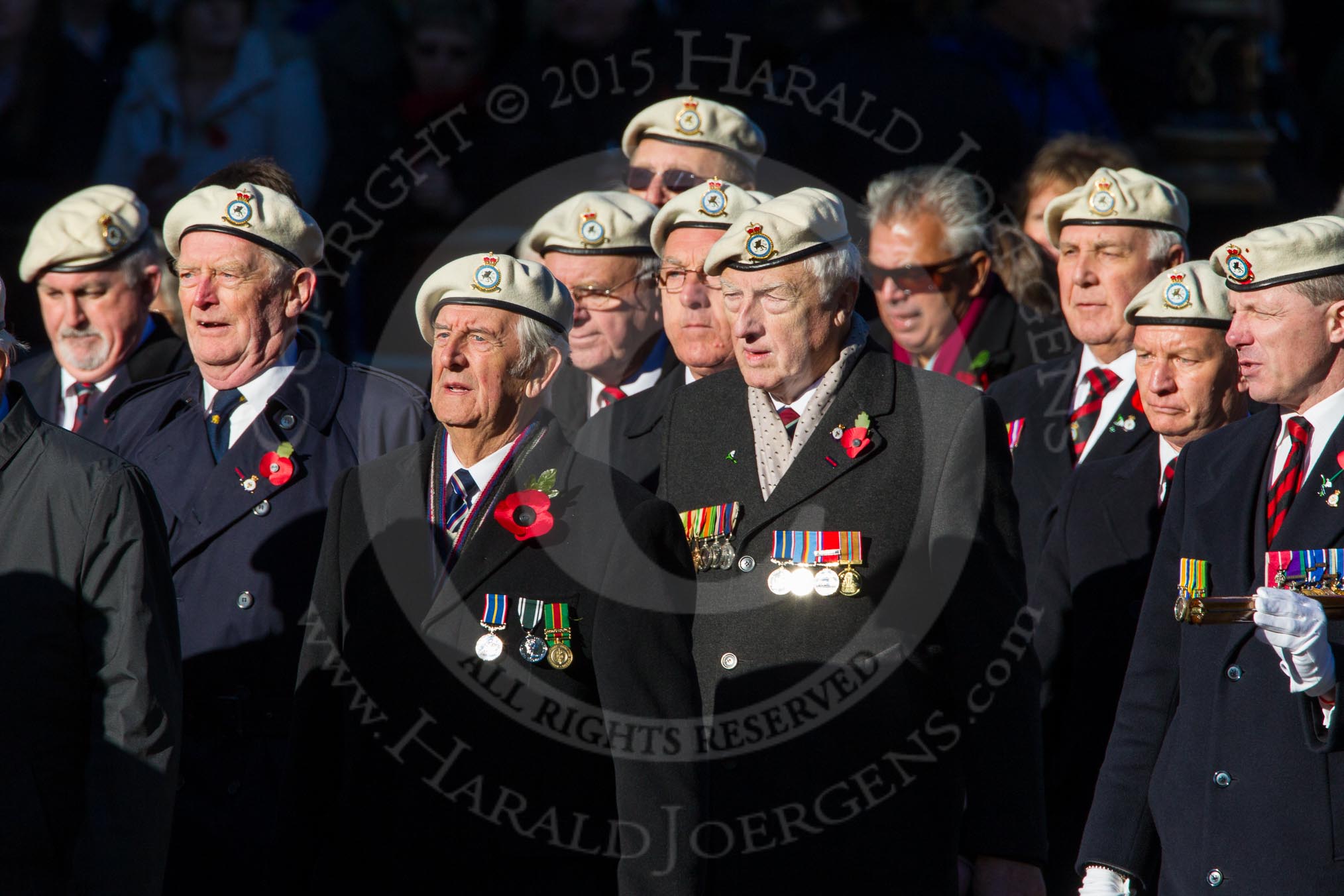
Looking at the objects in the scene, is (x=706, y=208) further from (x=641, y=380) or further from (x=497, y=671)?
(x=497, y=671)

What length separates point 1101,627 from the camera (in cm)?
527

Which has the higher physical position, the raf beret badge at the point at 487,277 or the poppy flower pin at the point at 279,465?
the raf beret badge at the point at 487,277

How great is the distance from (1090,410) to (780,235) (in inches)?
69.8

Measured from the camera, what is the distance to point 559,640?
13.6 ft

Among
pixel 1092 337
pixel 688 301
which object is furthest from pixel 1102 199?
pixel 688 301

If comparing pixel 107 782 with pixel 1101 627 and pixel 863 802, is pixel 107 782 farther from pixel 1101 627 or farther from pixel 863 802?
pixel 1101 627

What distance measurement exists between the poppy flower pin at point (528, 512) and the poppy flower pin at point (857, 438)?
0.69 meters

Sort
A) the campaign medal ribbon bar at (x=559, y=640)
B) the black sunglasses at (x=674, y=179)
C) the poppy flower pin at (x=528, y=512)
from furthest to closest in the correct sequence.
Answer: the black sunglasses at (x=674, y=179), the poppy flower pin at (x=528, y=512), the campaign medal ribbon bar at (x=559, y=640)

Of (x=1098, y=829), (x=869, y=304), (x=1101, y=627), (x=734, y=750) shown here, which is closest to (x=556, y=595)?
(x=734, y=750)

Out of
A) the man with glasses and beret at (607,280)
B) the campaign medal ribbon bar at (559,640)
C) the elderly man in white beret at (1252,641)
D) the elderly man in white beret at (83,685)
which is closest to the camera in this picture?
the elderly man in white beret at (83,685)

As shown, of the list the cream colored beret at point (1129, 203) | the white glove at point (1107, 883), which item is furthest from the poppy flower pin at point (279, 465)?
the cream colored beret at point (1129, 203)

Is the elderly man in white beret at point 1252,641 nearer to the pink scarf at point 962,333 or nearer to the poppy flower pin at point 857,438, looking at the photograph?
the poppy flower pin at point 857,438

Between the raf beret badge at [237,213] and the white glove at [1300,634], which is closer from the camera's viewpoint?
the white glove at [1300,634]

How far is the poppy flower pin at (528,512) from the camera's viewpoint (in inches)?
167
